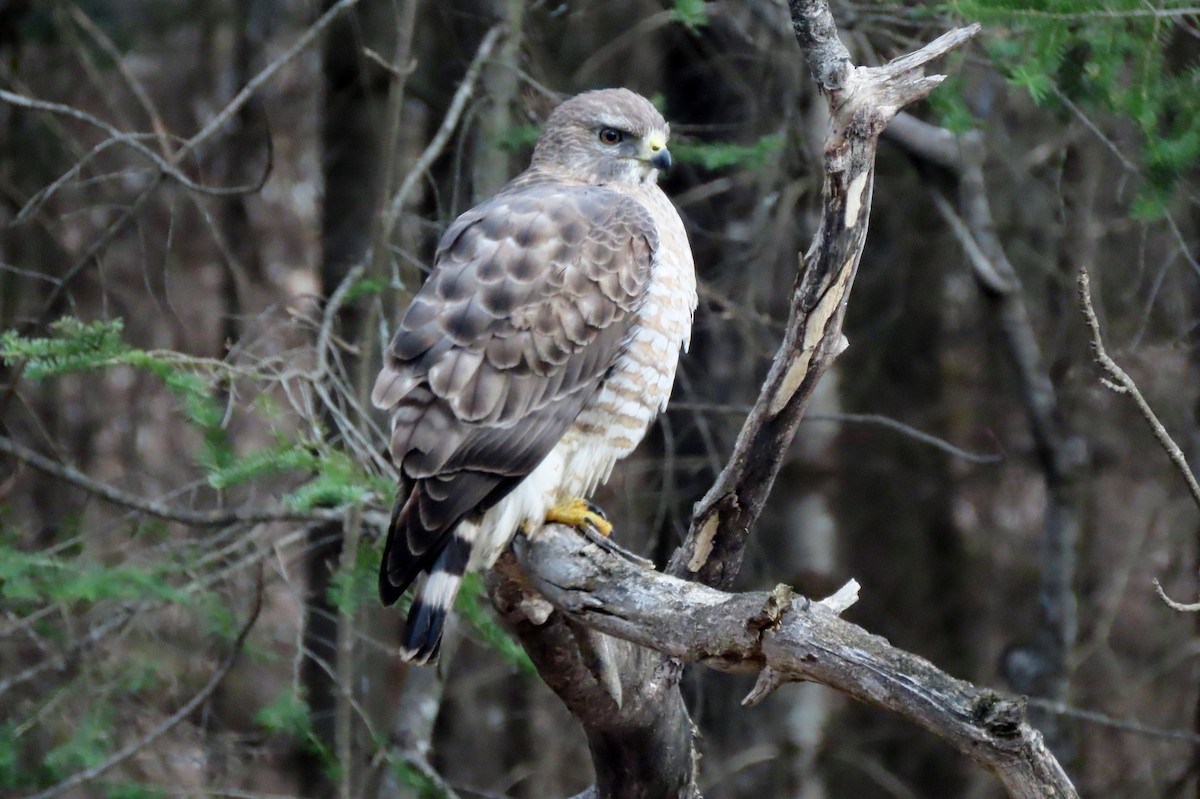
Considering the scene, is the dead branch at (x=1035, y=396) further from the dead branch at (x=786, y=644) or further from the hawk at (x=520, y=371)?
the dead branch at (x=786, y=644)

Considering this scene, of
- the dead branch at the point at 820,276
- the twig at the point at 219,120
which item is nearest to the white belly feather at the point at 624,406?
the dead branch at the point at 820,276

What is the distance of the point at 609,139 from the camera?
4.02 m

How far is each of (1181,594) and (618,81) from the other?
368 centimetres

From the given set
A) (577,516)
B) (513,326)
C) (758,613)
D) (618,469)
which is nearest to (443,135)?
(513,326)

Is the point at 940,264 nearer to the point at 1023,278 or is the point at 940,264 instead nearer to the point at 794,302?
the point at 1023,278

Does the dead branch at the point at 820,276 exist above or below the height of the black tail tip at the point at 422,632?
above

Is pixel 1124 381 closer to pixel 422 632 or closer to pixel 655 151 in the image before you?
pixel 422 632

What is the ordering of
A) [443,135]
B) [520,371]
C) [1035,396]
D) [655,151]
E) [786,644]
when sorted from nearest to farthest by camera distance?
[786,644]
[520,371]
[655,151]
[443,135]
[1035,396]

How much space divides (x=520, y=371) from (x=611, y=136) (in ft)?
3.56

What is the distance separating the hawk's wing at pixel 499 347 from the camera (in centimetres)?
298

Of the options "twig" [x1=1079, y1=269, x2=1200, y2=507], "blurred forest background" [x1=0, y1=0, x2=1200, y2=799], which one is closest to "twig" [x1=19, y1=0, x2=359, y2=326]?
"blurred forest background" [x1=0, y1=0, x2=1200, y2=799]

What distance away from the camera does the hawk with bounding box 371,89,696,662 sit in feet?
9.75

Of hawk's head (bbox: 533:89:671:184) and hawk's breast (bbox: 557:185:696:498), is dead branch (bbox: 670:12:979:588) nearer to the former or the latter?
hawk's breast (bbox: 557:185:696:498)

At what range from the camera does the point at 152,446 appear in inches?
325
